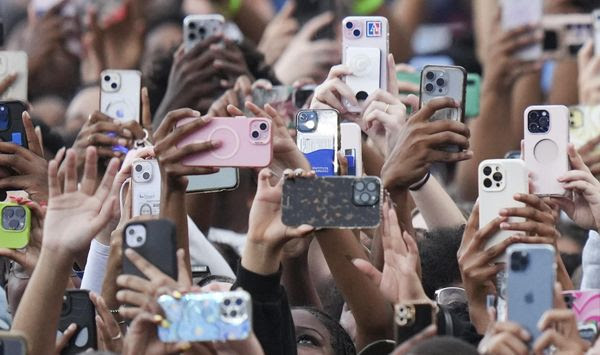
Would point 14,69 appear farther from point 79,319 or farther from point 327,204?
point 327,204

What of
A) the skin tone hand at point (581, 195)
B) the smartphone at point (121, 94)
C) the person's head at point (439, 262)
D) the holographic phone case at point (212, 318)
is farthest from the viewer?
the smartphone at point (121, 94)

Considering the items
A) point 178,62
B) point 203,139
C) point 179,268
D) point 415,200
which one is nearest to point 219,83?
point 178,62

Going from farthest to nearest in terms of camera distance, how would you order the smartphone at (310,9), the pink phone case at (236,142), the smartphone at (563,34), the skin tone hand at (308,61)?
the smartphone at (310,9) → the skin tone hand at (308,61) → the smartphone at (563,34) → the pink phone case at (236,142)

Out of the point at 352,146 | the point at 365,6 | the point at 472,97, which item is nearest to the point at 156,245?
the point at 352,146

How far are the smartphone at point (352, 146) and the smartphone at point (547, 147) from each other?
502mm

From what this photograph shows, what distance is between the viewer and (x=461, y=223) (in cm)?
652

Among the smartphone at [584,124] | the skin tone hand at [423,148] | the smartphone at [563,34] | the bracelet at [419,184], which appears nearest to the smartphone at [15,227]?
the skin tone hand at [423,148]

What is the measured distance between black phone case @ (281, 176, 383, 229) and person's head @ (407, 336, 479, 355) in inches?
20.0

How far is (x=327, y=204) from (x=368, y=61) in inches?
40.9

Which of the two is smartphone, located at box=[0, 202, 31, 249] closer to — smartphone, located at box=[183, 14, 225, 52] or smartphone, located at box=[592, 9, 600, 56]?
smartphone, located at box=[183, 14, 225, 52]

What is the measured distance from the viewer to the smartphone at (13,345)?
492 cm

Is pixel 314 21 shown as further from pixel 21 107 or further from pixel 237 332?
pixel 237 332

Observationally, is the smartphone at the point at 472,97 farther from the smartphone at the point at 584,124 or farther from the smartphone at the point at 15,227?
the smartphone at the point at 15,227

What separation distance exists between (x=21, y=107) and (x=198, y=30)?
1245 millimetres
